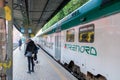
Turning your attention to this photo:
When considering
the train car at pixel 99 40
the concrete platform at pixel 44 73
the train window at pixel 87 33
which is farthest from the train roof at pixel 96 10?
the concrete platform at pixel 44 73

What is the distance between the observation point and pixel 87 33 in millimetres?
6895

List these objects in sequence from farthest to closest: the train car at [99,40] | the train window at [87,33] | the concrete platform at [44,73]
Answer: the concrete platform at [44,73] < the train window at [87,33] < the train car at [99,40]

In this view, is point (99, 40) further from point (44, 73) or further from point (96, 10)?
point (44, 73)

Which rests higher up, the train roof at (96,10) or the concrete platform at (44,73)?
the train roof at (96,10)

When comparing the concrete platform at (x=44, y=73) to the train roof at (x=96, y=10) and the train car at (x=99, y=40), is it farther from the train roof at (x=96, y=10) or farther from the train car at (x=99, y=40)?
the train roof at (x=96, y=10)

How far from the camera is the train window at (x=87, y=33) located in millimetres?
6443

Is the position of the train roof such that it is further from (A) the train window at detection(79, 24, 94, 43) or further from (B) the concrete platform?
(B) the concrete platform

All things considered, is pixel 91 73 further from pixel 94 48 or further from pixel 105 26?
pixel 105 26

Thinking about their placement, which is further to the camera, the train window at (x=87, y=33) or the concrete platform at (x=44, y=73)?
the concrete platform at (x=44, y=73)

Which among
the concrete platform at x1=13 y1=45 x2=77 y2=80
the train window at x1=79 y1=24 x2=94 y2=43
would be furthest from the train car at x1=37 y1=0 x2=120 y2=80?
the concrete platform at x1=13 y1=45 x2=77 y2=80

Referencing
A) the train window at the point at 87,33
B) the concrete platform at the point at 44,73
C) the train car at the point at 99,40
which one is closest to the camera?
the train car at the point at 99,40

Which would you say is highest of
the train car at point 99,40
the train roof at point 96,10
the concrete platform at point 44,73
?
the train roof at point 96,10

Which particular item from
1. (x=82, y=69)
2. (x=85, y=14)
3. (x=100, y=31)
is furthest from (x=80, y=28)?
(x=100, y=31)

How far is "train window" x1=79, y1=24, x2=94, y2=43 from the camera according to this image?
21.1 feet
